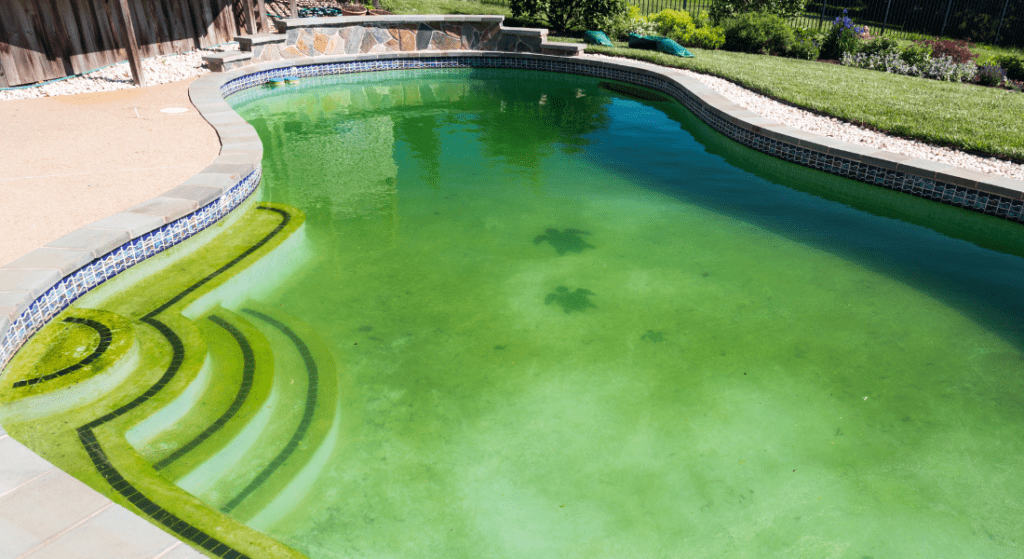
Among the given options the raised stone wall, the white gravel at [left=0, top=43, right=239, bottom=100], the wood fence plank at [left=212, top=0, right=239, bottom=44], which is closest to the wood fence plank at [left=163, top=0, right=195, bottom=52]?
the white gravel at [left=0, top=43, right=239, bottom=100]

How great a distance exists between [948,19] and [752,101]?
13591 mm

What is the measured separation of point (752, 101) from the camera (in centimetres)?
980

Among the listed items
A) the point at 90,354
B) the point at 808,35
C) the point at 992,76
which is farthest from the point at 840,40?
the point at 90,354

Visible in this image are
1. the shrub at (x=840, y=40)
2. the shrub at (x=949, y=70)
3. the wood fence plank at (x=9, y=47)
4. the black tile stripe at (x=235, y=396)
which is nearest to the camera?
the black tile stripe at (x=235, y=396)

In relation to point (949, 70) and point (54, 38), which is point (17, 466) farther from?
point (949, 70)

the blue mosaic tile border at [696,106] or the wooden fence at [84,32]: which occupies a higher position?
the wooden fence at [84,32]

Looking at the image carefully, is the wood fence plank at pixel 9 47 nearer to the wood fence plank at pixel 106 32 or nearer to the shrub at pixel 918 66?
the wood fence plank at pixel 106 32

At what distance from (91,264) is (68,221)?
2.52ft

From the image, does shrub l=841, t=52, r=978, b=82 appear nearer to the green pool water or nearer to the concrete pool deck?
the green pool water

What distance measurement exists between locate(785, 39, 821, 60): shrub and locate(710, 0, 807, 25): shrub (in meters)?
1.87

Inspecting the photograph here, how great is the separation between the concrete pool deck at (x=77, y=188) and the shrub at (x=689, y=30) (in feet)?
36.1

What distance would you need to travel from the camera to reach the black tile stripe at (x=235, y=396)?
10.8 ft

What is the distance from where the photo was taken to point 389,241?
228 inches

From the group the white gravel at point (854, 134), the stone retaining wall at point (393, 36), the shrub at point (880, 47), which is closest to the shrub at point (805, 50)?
the shrub at point (880, 47)
